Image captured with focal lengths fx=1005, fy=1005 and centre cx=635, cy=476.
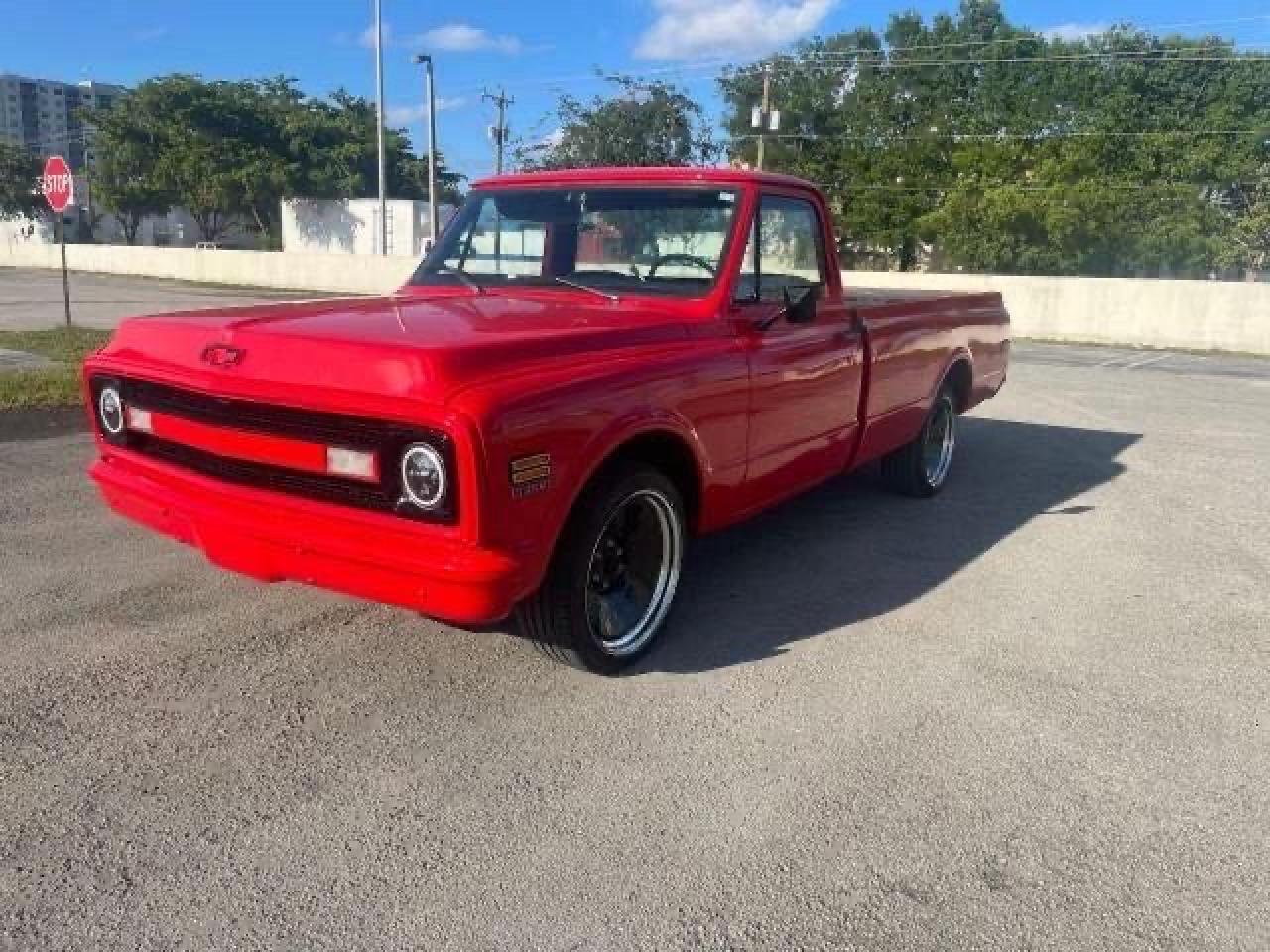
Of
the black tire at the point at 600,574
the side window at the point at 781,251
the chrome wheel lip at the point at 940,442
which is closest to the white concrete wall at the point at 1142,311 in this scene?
the chrome wheel lip at the point at 940,442

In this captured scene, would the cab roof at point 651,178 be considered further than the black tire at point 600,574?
Yes

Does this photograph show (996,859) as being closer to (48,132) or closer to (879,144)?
(879,144)

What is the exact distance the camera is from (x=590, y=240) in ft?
14.9

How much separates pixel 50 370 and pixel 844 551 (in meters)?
8.42

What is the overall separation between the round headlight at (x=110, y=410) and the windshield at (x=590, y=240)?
153cm

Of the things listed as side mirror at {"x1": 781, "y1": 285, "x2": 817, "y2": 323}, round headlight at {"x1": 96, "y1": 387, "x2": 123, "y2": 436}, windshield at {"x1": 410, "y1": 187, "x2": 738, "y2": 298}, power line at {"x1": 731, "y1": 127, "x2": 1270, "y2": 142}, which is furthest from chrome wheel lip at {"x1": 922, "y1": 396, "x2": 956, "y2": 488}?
power line at {"x1": 731, "y1": 127, "x2": 1270, "y2": 142}

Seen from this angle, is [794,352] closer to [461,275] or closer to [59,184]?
[461,275]

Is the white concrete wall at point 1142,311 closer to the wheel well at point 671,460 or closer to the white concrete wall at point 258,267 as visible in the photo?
the white concrete wall at point 258,267

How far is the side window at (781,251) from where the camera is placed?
4426 millimetres

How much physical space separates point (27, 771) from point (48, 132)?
12683cm

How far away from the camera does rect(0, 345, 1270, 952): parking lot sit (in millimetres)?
2416

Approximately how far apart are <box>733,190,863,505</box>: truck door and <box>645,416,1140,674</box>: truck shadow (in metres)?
0.49

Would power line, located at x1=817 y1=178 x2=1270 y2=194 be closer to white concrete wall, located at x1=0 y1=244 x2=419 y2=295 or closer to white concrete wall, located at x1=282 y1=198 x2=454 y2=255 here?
white concrete wall, located at x1=0 y1=244 x2=419 y2=295

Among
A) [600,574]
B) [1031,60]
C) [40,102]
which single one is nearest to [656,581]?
[600,574]
